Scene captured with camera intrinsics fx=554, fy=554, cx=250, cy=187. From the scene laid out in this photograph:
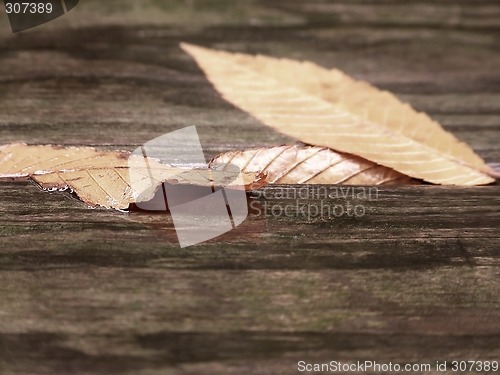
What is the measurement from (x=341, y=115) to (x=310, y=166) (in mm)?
149

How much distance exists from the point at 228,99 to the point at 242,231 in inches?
13.0

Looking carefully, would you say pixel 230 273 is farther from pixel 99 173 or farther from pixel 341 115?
pixel 341 115

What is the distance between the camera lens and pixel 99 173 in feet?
2.39

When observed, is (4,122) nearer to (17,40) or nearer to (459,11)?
(17,40)

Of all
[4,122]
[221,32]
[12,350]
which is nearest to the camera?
[12,350]

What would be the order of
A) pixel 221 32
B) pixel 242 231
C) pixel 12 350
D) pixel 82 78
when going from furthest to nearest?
pixel 221 32 → pixel 82 78 → pixel 242 231 → pixel 12 350

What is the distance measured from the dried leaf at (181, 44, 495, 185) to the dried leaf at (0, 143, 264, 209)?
0.60 feet

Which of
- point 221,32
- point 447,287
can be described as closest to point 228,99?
point 221,32

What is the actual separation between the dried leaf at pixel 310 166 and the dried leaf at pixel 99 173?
46mm

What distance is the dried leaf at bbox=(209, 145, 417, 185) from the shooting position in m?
0.76

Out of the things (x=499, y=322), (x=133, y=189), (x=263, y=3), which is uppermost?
(x=263, y=3)

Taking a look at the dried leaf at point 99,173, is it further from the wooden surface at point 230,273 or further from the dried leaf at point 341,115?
the dried leaf at point 341,115

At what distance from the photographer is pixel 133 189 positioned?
0.70 meters

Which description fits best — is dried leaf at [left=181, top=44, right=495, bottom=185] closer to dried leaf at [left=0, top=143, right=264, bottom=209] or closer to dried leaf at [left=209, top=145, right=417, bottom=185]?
dried leaf at [left=209, top=145, right=417, bottom=185]
